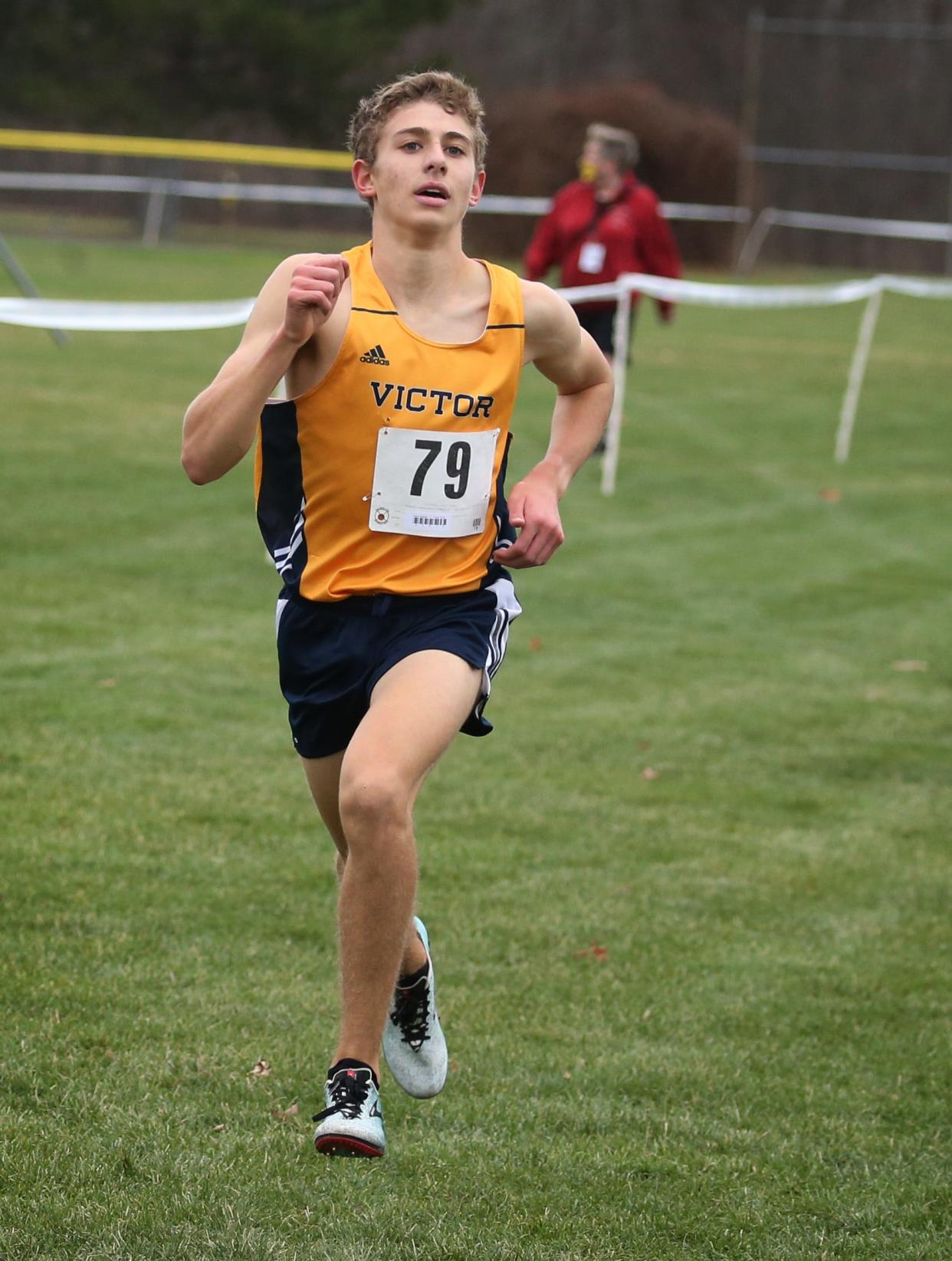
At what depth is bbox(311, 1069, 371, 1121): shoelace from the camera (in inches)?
140

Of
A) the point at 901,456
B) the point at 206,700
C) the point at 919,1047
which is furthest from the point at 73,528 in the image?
the point at 901,456

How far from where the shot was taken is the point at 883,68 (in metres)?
35.6

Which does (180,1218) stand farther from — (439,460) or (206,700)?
(206,700)

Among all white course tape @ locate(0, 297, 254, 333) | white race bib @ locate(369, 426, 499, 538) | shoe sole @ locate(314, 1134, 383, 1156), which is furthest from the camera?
white course tape @ locate(0, 297, 254, 333)

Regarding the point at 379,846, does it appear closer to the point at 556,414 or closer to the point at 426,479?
the point at 426,479

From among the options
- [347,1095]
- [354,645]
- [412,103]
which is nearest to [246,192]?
[412,103]

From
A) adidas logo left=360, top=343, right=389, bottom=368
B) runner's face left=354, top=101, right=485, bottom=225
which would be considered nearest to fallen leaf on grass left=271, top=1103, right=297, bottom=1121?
adidas logo left=360, top=343, right=389, bottom=368

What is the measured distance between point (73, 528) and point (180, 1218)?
730cm

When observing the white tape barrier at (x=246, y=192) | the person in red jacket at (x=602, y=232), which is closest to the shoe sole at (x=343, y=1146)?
the person in red jacket at (x=602, y=232)

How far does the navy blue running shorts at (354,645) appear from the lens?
158 inches

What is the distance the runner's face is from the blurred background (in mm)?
28635

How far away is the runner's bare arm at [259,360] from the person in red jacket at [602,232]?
34.6 ft

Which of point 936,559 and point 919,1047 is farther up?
point 919,1047

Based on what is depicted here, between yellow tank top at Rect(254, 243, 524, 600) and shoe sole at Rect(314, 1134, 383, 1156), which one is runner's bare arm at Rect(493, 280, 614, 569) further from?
shoe sole at Rect(314, 1134, 383, 1156)
